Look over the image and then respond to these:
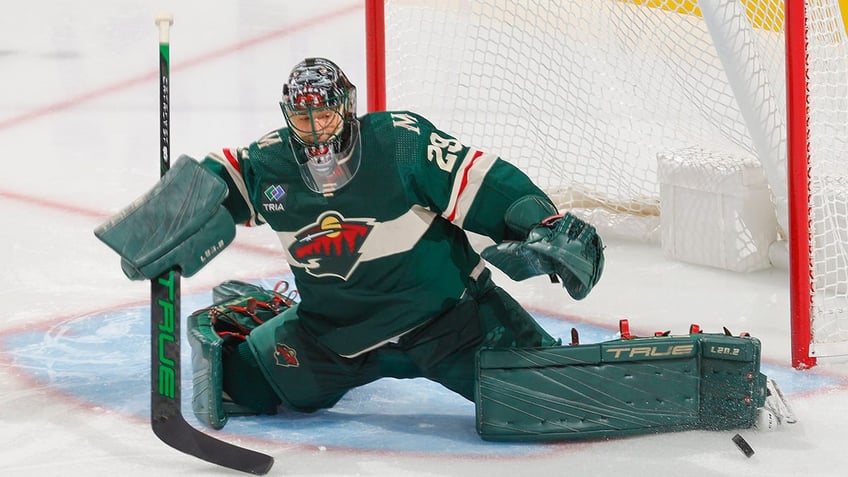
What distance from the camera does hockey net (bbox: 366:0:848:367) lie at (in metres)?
4.35

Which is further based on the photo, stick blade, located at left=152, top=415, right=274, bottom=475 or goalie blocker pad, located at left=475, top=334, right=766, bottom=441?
goalie blocker pad, located at left=475, top=334, right=766, bottom=441

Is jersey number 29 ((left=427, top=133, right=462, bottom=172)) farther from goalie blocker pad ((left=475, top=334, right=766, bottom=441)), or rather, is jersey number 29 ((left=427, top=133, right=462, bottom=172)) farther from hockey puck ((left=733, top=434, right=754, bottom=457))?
hockey puck ((left=733, top=434, right=754, bottom=457))

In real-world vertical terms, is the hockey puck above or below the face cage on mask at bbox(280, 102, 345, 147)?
below

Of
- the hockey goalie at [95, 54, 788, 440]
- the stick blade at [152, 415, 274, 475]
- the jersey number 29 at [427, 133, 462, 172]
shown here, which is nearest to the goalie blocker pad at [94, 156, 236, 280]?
the hockey goalie at [95, 54, 788, 440]

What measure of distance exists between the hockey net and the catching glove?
4.28 ft

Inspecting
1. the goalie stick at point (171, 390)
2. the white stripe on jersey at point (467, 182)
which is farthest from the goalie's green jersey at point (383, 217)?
the goalie stick at point (171, 390)

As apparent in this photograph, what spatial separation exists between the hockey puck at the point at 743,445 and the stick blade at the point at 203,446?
3.24 feet

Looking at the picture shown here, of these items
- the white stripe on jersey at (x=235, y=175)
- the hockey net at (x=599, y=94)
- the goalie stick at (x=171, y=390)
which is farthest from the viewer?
the hockey net at (x=599, y=94)

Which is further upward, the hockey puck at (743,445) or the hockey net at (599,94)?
the hockey net at (599,94)

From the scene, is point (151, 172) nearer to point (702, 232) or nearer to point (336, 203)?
point (702, 232)

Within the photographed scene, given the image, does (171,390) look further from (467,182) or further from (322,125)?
(467,182)

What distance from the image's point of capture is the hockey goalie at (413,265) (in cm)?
308

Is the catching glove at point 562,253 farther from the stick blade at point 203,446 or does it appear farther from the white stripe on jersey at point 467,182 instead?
the stick blade at point 203,446

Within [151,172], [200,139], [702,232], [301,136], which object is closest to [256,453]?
[301,136]
